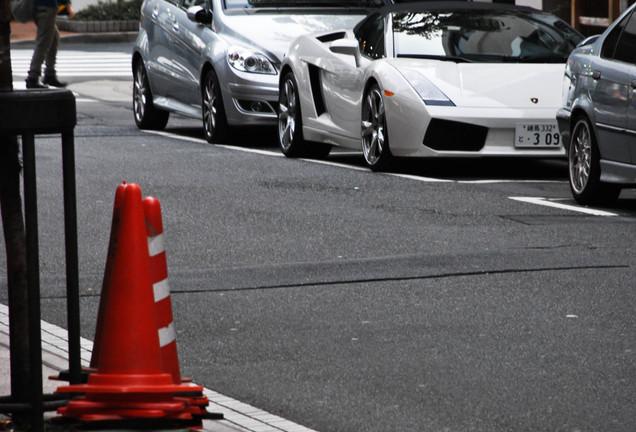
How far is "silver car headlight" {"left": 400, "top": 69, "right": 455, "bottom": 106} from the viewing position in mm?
12344

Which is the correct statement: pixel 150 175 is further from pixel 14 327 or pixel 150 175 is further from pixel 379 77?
pixel 14 327

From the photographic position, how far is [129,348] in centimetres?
495

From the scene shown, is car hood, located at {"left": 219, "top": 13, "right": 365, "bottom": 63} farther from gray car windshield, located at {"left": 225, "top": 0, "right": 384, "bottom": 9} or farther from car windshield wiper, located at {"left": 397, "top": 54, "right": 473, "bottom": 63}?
car windshield wiper, located at {"left": 397, "top": 54, "right": 473, "bottom": 63}

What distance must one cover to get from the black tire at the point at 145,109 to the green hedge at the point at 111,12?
2066 centimetres

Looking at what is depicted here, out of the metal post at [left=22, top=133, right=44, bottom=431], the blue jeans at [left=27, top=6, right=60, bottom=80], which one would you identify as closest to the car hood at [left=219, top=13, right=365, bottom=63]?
the blue jeans at [left=27, top=6, right=60, bottom=80]

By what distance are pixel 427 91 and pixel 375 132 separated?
73 cm

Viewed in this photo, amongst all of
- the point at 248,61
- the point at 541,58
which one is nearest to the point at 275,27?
the point at 248,61

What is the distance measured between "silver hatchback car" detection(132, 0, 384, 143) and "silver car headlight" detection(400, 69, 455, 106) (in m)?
2.96

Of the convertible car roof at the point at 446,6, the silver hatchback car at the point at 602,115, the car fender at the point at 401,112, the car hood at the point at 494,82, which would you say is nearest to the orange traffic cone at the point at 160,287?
the silver hatchback car at the point at 602,115

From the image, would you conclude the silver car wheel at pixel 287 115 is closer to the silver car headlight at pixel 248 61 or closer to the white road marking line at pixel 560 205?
the silver car headlight at pixel 248 61

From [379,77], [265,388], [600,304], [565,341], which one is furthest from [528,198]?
[265,388]

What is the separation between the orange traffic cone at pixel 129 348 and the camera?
15.6 feet

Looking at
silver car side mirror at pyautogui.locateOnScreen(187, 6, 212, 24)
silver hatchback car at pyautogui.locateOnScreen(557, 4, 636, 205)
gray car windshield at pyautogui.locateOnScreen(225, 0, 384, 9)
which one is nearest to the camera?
silver hatchback car at pyautogui.locateOnScreen(557, 4, 636, 205)

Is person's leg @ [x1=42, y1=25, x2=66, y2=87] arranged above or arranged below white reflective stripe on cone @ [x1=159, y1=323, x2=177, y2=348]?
below
